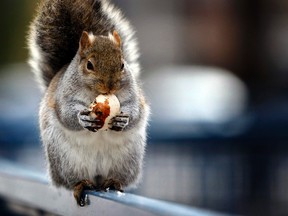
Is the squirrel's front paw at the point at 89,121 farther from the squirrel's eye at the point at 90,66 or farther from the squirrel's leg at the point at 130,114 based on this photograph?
the squirrel's eye at the point at 90,66

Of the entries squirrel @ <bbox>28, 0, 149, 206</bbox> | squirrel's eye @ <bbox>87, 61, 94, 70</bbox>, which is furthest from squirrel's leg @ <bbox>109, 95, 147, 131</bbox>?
squirrel's eye @ <bbox>87, 61, 94, 70</bbox>

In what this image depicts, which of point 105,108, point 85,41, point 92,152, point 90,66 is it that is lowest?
point 92,152

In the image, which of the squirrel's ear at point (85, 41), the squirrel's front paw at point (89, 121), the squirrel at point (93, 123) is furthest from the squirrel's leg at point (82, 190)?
the squirrel's ear at point (85, 41)

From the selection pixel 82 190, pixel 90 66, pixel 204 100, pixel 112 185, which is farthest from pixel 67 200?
pixel 204 100

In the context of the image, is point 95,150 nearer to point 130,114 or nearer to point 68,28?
point 130,114

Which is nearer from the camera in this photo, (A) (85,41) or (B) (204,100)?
(A) (85,41)

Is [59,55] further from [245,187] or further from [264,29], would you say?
[264,29]

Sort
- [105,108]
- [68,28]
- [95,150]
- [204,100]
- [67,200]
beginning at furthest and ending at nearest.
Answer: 1. [204,100]
2. [68,28]
3. [95,150]
4. [67,200]
5. [105,108]
